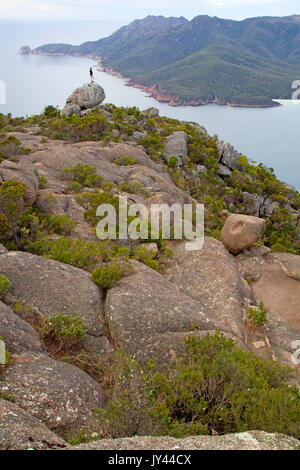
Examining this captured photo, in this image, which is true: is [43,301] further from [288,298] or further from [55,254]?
[288,298]

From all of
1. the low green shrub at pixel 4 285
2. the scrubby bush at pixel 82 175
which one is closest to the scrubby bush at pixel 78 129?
the scrubby bush at pixel 82 175

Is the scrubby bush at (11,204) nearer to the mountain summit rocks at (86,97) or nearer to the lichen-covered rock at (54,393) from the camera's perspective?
the lichen-covered rock at (54,393)

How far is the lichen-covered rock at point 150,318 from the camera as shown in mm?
7426

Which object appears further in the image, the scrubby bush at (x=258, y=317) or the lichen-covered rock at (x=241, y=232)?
the lichen-covered rock at (x=241, y=232)

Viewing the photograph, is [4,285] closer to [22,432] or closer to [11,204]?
[22,432]

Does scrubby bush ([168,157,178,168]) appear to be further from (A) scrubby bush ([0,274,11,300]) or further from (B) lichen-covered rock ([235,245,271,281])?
(A) scrubby bush ([0,274,11,300])

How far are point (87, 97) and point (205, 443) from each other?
40748 mm

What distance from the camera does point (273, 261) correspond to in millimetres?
15375

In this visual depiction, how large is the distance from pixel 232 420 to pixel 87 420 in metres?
2.40

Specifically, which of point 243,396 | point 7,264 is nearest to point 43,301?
point 7,264

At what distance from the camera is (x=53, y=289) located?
797 cm

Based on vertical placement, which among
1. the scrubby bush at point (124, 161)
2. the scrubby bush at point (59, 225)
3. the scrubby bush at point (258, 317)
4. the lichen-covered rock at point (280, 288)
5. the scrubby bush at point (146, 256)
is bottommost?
the lichen-covered rock at point (280, 288)

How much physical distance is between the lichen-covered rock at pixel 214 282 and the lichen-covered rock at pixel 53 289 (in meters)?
3.94

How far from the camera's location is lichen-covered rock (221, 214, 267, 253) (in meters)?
15.0
